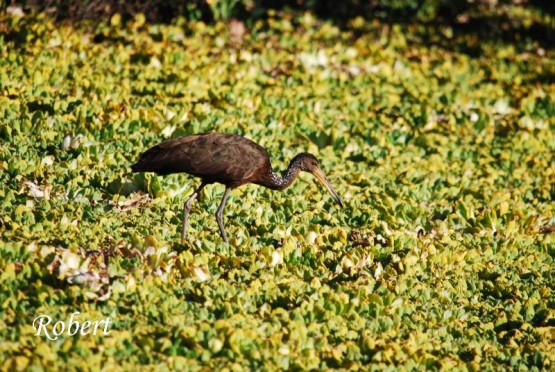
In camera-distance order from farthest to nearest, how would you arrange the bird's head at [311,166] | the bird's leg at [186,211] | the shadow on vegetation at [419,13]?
the shadow on vegetation at [419,13]
the bird's head at [311,166]
the bird's leg at [186,211]

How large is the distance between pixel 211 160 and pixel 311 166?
1283 mm

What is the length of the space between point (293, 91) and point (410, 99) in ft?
5.15

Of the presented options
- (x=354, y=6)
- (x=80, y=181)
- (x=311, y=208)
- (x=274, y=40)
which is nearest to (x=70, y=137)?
(x=80, y=181)

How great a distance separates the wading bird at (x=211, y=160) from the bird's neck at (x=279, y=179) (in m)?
0.06

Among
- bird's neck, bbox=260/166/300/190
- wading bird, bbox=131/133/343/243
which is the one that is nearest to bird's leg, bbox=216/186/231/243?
wading bird, bbox=131/133/343/243

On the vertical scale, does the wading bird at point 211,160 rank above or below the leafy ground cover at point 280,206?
above

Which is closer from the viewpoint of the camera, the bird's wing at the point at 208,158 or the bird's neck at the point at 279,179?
the bird's wing at the point at 208,158

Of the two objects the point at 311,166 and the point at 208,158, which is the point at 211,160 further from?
the point at 311,166

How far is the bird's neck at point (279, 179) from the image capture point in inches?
312

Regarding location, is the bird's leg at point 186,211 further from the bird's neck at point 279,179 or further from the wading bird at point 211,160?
the bird's neck at point 279,179

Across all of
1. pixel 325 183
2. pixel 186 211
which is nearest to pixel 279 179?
pixel 325 183

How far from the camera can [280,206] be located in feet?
27.5

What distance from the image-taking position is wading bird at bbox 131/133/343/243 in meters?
7.33

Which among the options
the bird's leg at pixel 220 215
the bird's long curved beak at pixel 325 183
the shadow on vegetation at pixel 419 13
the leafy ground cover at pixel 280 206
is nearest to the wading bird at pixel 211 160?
the bird's leg at pixel 220 215
